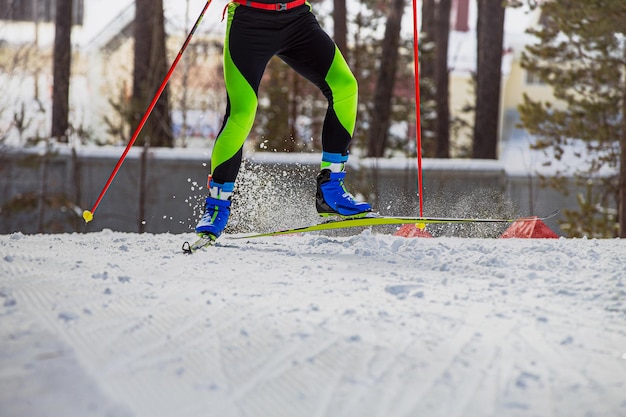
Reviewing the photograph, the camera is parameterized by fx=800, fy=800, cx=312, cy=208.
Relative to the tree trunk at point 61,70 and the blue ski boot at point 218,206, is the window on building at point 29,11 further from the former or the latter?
the blue ski boot at point 218,206

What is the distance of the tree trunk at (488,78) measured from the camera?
12.7 meters

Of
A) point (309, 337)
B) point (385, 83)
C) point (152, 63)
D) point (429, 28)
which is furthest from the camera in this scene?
point (429, 28)

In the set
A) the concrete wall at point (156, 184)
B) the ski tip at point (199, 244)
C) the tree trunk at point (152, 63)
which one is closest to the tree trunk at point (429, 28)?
the tree trunk at point (152, 63)

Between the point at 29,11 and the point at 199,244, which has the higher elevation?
the point at 29,11

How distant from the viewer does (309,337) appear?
6.97 ft

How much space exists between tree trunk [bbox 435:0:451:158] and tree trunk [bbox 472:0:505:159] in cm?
472

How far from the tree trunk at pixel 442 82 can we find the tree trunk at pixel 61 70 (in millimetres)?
7992

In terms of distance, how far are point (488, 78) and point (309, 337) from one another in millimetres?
11270

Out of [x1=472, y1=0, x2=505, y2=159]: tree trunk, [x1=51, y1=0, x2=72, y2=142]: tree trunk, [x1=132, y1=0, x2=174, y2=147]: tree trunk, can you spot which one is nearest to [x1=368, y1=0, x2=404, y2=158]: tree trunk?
[x1=472, y1=0, x2=505, y2=159]: tree trunk

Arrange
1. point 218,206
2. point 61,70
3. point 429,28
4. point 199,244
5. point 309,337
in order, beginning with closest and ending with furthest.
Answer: point 309,337, point 199,244, point 218,206, point 61,70, point 429,28

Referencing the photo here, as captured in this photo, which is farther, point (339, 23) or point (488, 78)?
point (339, 23)

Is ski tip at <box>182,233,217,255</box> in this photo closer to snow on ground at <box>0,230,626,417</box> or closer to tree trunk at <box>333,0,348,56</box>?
snow on ground at <box>0,230,626,417</box>

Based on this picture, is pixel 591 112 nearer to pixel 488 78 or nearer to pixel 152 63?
pixel 488 78

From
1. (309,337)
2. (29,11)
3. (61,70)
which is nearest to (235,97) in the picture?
(309,337)
